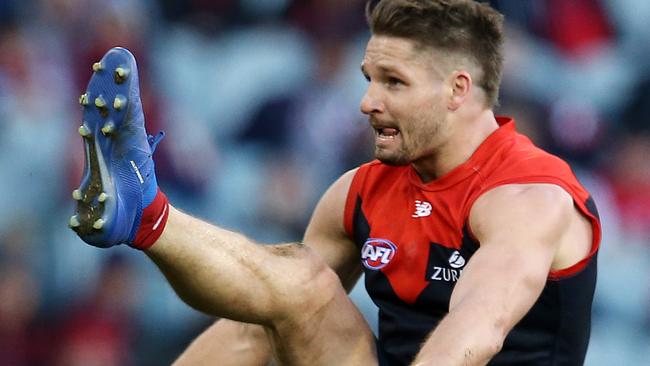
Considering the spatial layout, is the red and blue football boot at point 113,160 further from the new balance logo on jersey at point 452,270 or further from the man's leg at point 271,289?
the new balance logo on jersey at point 452,270

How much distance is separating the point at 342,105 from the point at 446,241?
2702mm

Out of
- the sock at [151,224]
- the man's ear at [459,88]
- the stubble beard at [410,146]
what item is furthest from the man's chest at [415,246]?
the sock at [151,224]

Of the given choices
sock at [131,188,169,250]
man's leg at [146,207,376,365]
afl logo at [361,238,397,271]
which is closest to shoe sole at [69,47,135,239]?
sock at [131,188,169,250]

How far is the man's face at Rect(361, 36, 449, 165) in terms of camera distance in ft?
14.7

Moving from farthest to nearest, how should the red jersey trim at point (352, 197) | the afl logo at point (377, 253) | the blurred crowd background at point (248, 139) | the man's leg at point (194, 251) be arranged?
the blurred crowd background at point (248, 139), the red jersey trim at point (352, 197), the afl logo at point (377, 253), the man's leg at point (194, 251)

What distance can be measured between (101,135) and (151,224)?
31cm

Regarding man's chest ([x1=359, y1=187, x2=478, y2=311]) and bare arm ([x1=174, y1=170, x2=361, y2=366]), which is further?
bare arm ([x1=174, y1=170, x2=361, y2=366])

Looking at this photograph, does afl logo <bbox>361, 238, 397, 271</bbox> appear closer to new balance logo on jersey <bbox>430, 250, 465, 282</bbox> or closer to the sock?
new balance logo on jersey <bbox>430, 250, 465, 282</bbox>

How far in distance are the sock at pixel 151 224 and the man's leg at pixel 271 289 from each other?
0.09 ft

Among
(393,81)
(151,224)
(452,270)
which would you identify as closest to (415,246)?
(452,270)

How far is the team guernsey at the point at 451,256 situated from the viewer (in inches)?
169

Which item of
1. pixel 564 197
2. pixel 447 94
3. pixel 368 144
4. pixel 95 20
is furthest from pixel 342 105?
pixel 564 197

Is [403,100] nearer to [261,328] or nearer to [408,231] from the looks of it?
[408,231]

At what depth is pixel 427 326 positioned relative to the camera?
4.48 m
